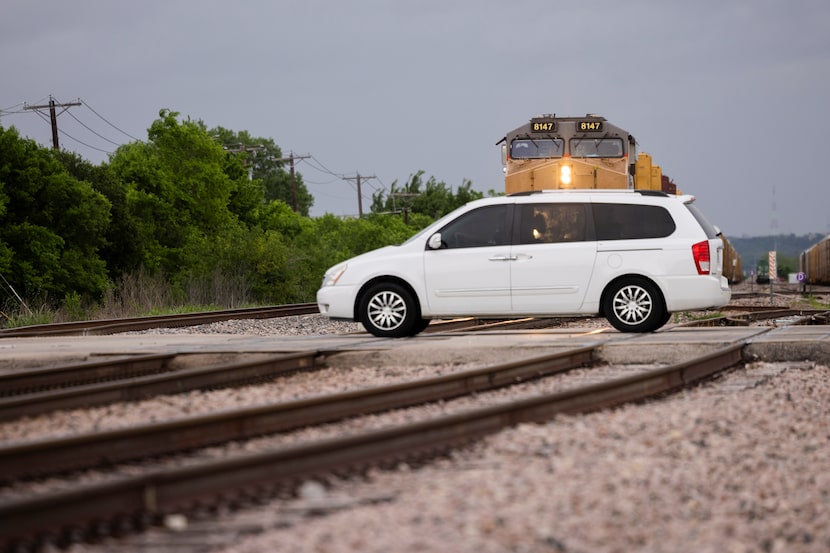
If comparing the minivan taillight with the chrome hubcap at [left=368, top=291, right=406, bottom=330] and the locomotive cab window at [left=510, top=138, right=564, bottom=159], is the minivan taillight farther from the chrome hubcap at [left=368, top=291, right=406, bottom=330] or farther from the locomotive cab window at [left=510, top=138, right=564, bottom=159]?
the locomotive cab window at [left=510, top=138, right=564, bottom=159]

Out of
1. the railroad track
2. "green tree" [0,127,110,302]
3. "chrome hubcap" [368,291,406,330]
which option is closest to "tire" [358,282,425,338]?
"chrome hubcap" [368,291,406,330]

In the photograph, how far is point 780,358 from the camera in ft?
34.7

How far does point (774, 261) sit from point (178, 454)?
1430 inches

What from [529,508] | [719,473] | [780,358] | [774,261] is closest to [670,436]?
[719,473]

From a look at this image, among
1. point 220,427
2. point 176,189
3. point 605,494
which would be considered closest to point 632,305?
point 220,427

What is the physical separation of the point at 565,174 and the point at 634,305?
22.1ft

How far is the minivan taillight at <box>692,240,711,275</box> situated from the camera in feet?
40.1

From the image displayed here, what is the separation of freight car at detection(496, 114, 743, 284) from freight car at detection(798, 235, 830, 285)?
37.6 meters

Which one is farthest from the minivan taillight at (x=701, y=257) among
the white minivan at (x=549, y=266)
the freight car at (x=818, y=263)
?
the freight car at (x=818, y=263)

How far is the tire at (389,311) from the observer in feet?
41.4

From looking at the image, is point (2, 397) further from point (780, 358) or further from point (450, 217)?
point (780, 358)

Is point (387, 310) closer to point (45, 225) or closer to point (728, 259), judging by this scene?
point (45, 225)

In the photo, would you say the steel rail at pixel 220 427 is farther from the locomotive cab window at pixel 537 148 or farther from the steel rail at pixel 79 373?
the locomotive cab window at pixel 537 148

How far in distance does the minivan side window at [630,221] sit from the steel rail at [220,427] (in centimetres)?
428
